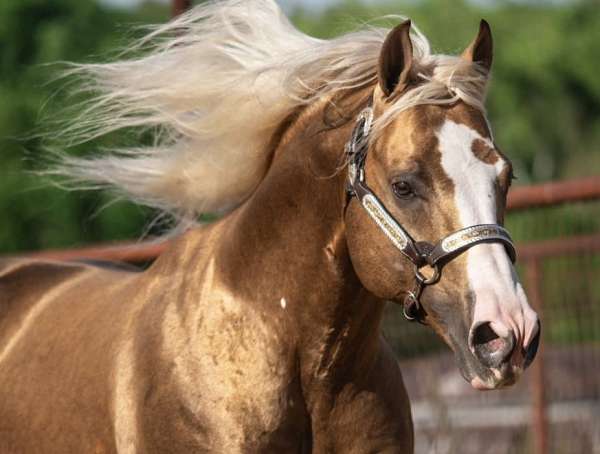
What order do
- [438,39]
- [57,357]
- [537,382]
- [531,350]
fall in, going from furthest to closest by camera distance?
1. [438,39]
2. [537,382]
3. [57,357]
4. [531,350]

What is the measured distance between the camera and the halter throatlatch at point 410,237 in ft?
11.1

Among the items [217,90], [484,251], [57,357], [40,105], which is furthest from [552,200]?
[40,105]

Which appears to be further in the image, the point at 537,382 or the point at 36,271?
the point at 537,382

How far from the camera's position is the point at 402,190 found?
358 centimetres

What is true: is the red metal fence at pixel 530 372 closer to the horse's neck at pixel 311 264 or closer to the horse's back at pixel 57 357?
the horse's back at pixel 57 357

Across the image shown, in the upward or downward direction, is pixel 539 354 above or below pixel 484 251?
below

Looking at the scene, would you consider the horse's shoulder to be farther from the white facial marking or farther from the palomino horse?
the white facial marking

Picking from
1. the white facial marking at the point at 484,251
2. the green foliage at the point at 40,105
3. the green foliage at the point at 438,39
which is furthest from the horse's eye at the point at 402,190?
the green foliage at the point at 40,105

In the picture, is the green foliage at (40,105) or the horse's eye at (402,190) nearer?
the horse's eye at (402,190)

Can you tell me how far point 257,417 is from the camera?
3.78 meters

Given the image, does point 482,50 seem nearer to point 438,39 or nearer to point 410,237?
point 410,237

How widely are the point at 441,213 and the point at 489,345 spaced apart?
1.35 feet

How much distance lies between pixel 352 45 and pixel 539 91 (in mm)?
24777

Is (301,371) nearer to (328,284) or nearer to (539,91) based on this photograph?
(328,284)
